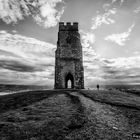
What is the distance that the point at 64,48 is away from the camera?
26578mm

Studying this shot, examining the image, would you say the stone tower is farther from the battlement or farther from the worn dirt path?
the worn dirt path

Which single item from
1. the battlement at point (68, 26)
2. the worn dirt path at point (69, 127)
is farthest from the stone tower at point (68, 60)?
the worn dirt path at point (69, 127)

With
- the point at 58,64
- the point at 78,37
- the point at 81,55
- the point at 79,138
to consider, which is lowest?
the point at 79,138

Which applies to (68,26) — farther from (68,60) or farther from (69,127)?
(69,127)

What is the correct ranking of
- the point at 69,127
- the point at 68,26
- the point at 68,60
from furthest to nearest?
the point at 68,26 → the point at 68,60 → the point at 69,127

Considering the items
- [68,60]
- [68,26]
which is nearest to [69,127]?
[68,60]

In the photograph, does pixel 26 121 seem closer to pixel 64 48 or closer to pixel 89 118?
pixel 89 118

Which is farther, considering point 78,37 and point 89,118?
point 78,37

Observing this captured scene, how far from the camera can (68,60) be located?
2588 cm

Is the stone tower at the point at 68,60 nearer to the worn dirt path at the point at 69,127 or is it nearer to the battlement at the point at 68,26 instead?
the battlement at the point at 68,26

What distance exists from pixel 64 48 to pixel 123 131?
22086 millimetres

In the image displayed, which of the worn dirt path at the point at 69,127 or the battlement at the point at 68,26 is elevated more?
the battlement at the point at 68,26

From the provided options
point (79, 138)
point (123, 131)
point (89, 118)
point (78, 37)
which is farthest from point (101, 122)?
point (78, 37)

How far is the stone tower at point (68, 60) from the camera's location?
25.2 metres
